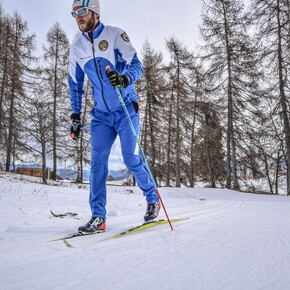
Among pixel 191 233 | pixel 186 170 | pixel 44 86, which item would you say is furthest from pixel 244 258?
pixel 44 86

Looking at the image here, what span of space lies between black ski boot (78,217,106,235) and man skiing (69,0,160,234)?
98 mm

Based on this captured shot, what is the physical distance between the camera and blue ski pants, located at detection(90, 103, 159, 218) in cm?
229

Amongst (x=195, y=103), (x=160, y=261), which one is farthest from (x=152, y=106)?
(x=160, y=261)

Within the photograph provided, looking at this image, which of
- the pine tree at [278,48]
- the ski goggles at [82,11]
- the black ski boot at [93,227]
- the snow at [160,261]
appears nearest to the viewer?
the snow at [160,261]

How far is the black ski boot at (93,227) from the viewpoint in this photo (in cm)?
191

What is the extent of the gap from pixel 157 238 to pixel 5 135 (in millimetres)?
15345

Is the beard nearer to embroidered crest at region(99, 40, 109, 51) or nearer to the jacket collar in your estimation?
the jacket collar

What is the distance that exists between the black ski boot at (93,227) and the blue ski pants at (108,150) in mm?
198

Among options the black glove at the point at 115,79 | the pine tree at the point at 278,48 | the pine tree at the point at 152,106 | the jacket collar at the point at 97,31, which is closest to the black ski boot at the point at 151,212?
the black glove at the point at 115,79

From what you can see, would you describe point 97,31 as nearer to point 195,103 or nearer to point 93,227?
point 93,227

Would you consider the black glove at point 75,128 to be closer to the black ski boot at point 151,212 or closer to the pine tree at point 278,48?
the black ski boot at point 151,212

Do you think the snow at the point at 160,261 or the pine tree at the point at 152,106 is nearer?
the snow at the point at 160,261

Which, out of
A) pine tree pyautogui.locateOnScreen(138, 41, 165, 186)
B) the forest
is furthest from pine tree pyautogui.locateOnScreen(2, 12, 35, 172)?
pine tree pyautogui.locateOnScreen(138, 41, 165, 186)

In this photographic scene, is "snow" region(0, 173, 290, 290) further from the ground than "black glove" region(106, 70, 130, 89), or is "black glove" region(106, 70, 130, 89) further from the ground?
"black glove" region(106, 70, 130, 89)
